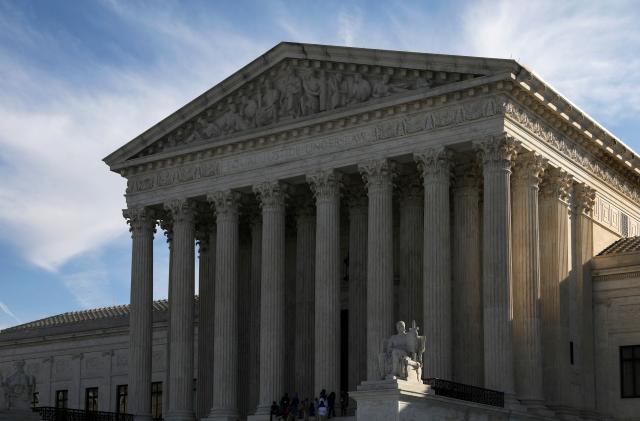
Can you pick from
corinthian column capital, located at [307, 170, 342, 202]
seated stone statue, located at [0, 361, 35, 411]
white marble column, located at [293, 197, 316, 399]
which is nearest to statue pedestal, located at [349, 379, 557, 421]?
corinthian column capital, located at [307, 170, 342, 202]

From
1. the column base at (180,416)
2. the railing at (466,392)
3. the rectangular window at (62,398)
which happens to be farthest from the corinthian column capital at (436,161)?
the rectangular window at (62,398)

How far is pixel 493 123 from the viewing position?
49.8 metres

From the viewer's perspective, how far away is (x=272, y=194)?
56.5 metres

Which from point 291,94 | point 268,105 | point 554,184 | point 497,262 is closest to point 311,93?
point 291,94

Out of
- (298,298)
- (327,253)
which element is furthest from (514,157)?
(298,298)

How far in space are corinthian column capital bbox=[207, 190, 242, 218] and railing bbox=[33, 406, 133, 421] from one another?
33.1ft

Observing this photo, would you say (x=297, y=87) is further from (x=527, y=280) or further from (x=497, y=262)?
(x=527, y=280)

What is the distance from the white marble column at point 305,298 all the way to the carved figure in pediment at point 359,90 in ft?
22.2

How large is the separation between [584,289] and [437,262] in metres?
8.25

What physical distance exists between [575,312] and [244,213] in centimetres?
1612

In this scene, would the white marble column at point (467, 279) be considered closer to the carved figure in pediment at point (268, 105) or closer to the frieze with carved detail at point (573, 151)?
the frieze with carved detail at point (573, 151)

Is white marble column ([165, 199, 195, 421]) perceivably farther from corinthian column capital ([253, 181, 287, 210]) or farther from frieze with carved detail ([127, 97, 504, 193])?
corinthian column capital ([253, 181, 287, 210])

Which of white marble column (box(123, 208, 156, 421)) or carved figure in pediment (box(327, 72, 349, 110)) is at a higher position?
carved figure in pediment (box(327, 72, 349, 110))

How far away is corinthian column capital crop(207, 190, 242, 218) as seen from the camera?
5803 cm
